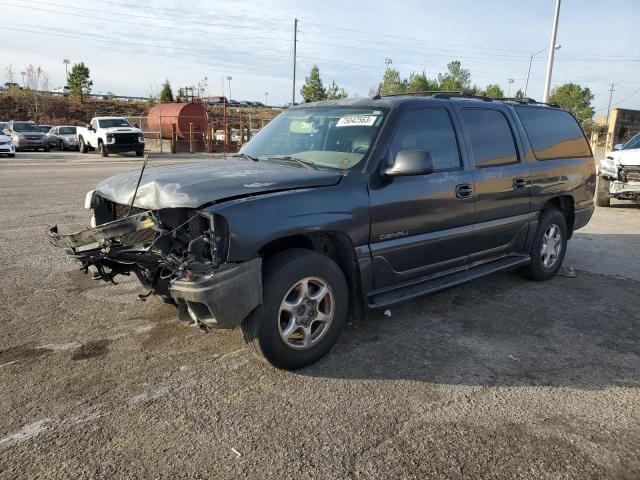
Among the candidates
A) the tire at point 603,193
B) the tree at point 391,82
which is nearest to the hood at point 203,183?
the tire at point 603,193

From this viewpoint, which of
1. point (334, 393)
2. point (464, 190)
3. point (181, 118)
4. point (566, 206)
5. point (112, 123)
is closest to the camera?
point (334, 393)

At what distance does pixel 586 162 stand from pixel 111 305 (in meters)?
5.48

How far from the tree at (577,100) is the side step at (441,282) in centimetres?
5923

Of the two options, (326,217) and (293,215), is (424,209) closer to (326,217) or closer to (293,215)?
(326,217)

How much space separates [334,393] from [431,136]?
7.47 feet

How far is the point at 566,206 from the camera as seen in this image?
599cm

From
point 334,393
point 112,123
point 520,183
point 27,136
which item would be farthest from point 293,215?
point 27,136

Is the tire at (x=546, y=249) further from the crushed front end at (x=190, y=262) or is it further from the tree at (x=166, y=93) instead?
the tree at (x=166, y=93)

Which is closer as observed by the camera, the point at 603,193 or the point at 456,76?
the point at 603,193

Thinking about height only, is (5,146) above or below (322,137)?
below

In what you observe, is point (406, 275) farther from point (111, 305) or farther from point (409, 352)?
point (111, 305)

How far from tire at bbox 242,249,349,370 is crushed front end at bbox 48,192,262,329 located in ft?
0.46

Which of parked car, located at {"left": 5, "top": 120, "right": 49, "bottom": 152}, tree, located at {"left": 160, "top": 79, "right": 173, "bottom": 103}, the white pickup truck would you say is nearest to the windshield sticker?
the white pickup truck

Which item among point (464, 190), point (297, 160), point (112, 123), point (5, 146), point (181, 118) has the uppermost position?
point (181, 118)
